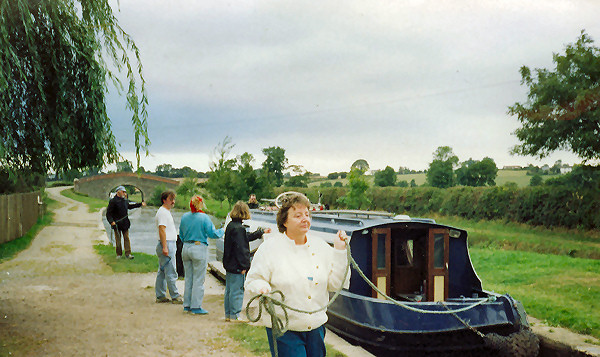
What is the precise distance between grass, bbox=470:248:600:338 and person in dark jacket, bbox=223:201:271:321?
16.4ft

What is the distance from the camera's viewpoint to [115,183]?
223 ft

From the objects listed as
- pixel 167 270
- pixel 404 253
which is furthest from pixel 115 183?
pixel 404 253

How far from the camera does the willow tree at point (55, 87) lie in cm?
589

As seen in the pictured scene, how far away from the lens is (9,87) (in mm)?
5883

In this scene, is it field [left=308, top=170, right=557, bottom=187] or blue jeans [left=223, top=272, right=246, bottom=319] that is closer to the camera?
blue jeans [left=223, top=272, right=246, bottom=319]

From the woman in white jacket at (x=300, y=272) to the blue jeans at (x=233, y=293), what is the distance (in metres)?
3.87

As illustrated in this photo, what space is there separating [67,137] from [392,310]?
4.72m

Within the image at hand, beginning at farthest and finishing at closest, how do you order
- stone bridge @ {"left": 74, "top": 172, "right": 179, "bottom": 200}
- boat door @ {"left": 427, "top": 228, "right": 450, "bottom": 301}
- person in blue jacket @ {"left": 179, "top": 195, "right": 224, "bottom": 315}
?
stone bridge @ {"left": 74, "top": 172, "right": 179, "bottom": 200}
boat door @ {"left": 427, "top": 228, "right": 450, "bottom": 301}
person in blue jacket @ {"left": 179, "top": 195, "right": 224, "bottom": 315}

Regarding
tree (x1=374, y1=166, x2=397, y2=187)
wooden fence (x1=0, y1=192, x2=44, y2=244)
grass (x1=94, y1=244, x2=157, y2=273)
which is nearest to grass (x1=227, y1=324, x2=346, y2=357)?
grass (x1=94, y1=244, x2=157, y2=273)

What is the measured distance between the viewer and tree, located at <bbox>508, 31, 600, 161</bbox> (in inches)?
858

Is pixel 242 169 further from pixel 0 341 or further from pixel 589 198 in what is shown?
pixel 0 341

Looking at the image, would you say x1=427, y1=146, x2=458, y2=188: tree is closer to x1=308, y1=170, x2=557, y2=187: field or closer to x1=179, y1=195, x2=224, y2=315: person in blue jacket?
x1=308, y1=170, x2=557, y2=187: field

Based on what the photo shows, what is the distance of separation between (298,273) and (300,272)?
1 cm

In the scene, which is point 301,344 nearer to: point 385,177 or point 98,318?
point 98,318
